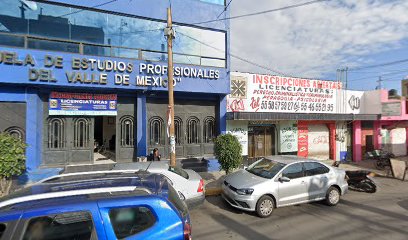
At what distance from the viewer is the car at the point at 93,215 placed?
2.55 metres

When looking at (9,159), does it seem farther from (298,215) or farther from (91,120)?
(298,215)

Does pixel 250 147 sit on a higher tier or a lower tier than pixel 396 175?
higher

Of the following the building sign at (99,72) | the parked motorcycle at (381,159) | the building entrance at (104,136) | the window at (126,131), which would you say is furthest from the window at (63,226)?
the parked motorcycle at (381,159)

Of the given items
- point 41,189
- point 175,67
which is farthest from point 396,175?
point 41,189

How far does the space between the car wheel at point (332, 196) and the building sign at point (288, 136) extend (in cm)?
727

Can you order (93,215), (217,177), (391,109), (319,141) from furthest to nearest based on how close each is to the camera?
(391,109) < (319,141) < (217,177) < (93,215)

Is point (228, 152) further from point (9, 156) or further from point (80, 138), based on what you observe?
point (9, 156)

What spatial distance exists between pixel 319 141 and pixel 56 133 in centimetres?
1506

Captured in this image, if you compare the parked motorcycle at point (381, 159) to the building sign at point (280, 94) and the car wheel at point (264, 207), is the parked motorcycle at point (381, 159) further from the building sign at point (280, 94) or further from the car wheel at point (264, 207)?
the car wheel at point (264, 207)

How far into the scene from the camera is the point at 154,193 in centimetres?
304

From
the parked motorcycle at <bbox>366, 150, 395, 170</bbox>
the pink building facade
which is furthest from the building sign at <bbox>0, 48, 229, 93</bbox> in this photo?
the pink building facade

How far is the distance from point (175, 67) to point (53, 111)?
17.2 ft

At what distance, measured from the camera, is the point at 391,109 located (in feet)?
57.7

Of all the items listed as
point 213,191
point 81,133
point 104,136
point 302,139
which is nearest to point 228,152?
point 213,191
